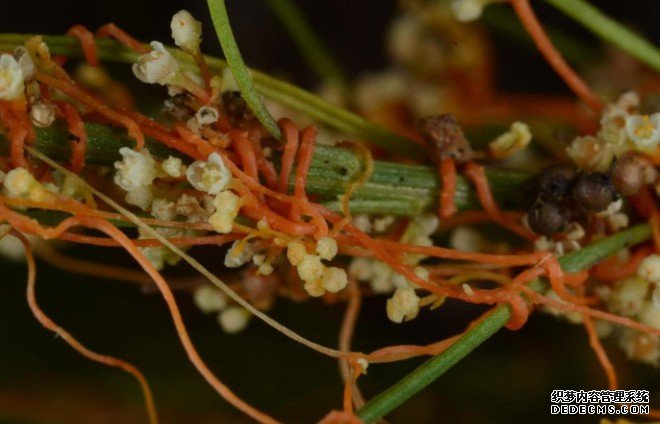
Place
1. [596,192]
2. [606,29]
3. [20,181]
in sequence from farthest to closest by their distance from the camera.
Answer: [606,29], [596,192], [20,181]

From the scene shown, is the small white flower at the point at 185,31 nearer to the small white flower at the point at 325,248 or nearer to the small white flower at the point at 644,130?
the small white flower at the point at 325,248

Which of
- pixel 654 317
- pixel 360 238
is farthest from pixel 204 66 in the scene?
pixel 654 317

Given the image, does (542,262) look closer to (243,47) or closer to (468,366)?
(468,366)

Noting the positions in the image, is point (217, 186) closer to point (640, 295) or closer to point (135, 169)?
point (135, 169)

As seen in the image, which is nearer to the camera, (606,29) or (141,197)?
(141,197)

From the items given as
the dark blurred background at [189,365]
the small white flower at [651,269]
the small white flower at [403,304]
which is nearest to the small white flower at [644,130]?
the small white flower at [651,269]

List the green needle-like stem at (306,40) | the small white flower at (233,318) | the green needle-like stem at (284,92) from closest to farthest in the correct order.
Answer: the green needle-like stem at (284,92) < the small white flower at (233,318) < the green needle-like stem at (306,40)

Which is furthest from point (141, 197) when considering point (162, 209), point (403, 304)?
point (403, 304)

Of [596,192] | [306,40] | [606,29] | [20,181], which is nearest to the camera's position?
[20,181]
